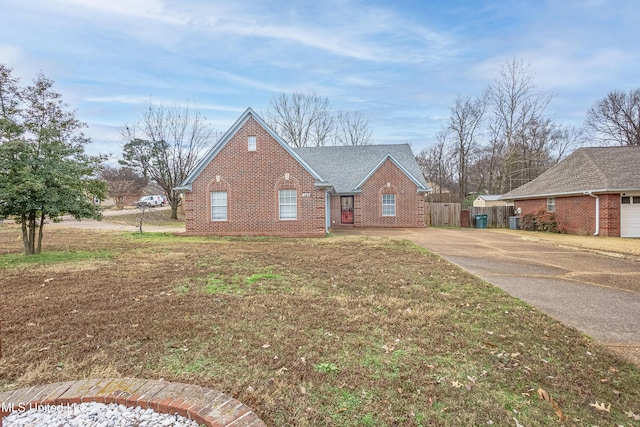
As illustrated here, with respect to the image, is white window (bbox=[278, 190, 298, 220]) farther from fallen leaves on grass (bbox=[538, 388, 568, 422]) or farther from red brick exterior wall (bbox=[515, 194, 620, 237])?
red brick exterior wall (bbox=[515, 194, 620, 237])

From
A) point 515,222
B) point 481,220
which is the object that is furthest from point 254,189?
point 515,222

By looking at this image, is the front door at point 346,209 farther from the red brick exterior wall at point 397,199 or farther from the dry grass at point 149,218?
the dry grass at point 149,218

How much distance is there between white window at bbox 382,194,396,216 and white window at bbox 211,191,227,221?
11016 millimetres

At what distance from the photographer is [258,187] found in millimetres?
16734

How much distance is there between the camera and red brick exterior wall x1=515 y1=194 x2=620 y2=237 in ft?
53.4

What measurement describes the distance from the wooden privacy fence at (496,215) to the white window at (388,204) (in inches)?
244

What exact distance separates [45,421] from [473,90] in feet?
129

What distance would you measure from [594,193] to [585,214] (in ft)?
4.41

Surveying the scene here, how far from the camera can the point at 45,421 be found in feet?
7.92

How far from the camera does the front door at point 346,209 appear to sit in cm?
2398

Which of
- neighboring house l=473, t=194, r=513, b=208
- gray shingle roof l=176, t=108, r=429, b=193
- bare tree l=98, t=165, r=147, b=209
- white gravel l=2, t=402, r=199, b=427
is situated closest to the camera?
white gravel l=2, t=402, r=199, b=427

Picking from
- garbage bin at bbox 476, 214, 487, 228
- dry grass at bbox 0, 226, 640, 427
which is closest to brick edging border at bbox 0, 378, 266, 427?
dry grass at bbox 0, 226, 640, 427

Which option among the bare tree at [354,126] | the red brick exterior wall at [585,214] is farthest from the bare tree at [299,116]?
the red brick exterior wall at [585,214]

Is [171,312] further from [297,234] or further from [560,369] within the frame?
[297,234]
